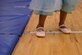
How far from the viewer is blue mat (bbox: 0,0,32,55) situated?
5.71 feet

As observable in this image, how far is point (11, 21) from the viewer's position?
7.59 ft

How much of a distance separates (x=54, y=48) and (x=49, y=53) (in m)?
0.11

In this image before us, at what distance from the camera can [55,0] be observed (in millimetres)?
1883

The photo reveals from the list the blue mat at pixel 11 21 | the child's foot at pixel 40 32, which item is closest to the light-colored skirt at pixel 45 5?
the child's foot at pixel 40 32

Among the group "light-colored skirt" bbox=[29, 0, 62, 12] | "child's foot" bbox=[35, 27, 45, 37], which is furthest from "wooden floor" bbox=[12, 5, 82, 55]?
"light-colored skirt" bbox=[29, 0, 62, 12]

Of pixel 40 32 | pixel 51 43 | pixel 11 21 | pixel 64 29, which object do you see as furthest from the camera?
pixel 11 21

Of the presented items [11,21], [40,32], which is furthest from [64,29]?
[11,21]

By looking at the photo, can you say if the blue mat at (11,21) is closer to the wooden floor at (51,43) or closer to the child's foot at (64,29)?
the wooden floor at (51,43)

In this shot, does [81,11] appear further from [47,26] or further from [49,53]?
[49,53]

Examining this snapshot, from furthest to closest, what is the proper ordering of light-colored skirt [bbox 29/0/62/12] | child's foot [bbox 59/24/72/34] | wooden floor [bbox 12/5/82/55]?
child's foot [bbox 59/24/72/34]
light-colored skirt [bbox 29/0/62/12]
wooden floor [bbox 12/5/82/55]

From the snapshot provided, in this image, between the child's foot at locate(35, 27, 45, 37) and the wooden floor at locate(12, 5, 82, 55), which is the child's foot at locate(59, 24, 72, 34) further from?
the child's foot at locate(35, 27, 45, 37)

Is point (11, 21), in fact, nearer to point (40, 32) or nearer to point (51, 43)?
point (40, 32)

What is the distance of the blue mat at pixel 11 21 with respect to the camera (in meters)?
1.74

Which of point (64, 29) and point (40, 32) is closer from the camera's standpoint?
point (40, 32)
